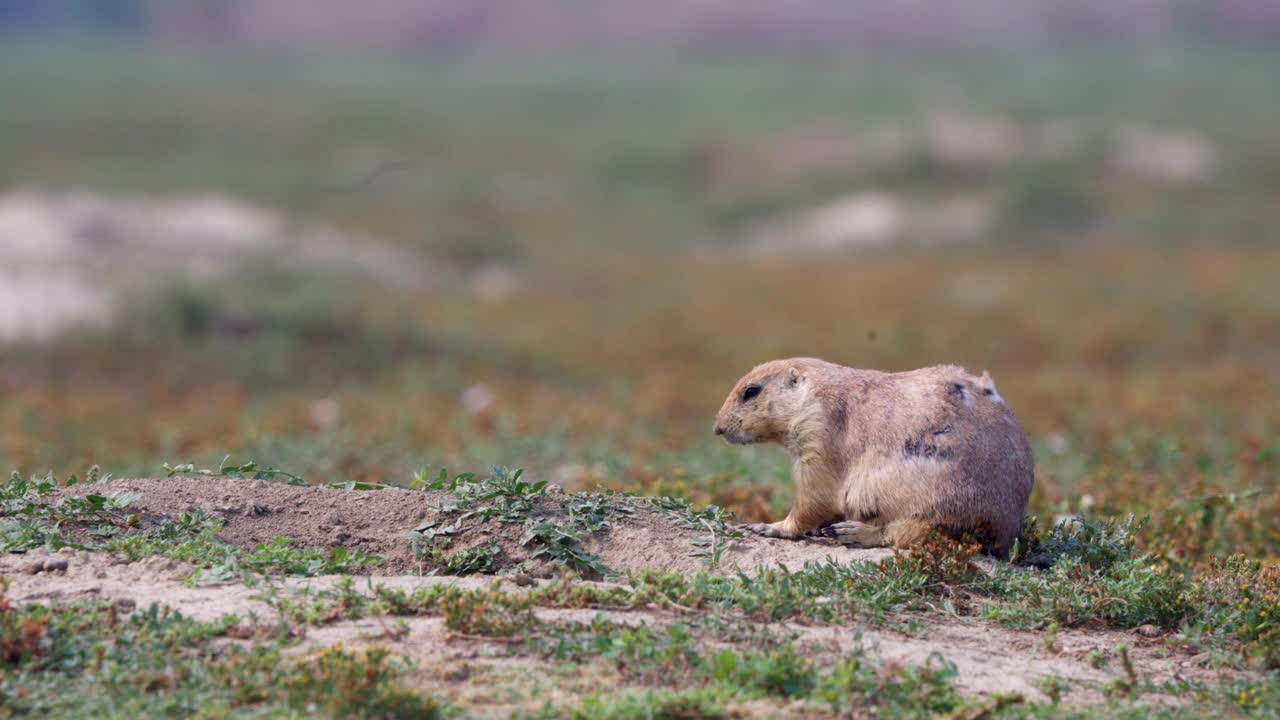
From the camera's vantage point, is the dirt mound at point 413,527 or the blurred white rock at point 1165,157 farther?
the blurred white rock at point 1165,157

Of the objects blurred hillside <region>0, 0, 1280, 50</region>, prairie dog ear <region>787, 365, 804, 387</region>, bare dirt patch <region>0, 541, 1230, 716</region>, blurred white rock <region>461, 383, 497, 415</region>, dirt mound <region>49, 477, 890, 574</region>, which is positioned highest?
blurred hillside <region>0, 0, 1280, 50</region>

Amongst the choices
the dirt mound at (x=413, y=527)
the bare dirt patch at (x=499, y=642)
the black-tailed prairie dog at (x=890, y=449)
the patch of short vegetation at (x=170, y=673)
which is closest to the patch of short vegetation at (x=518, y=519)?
the dirt mound at (x=413, y=527)

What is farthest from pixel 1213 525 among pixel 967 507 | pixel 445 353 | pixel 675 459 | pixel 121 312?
pixel 121 312

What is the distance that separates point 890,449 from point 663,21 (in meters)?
113

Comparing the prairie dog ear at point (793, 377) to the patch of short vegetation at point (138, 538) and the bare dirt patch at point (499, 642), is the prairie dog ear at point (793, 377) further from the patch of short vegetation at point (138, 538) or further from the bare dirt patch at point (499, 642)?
the patch of short vegetation at point (138, 538)

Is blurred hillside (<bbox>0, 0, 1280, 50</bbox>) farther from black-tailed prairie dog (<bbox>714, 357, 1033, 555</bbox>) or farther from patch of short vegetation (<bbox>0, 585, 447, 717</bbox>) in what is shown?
patch of short vegetation (<bbox>0, 585, 447, 717</bbox>)

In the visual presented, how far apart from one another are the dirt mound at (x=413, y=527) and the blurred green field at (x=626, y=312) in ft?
6.23

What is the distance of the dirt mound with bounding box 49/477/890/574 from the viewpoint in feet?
22.1

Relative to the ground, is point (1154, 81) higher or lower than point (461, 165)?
higher

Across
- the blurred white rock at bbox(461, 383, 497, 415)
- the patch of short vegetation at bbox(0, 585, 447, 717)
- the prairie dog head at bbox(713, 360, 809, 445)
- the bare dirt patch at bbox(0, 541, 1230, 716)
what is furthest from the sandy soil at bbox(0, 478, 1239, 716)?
the blurred white rock at bbox(461, 383, 497, 415)

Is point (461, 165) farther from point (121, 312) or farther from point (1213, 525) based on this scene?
point (1213, 525)

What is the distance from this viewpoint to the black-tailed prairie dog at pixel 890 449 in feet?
22.4

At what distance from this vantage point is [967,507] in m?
6.78

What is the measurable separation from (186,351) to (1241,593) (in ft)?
49.7
